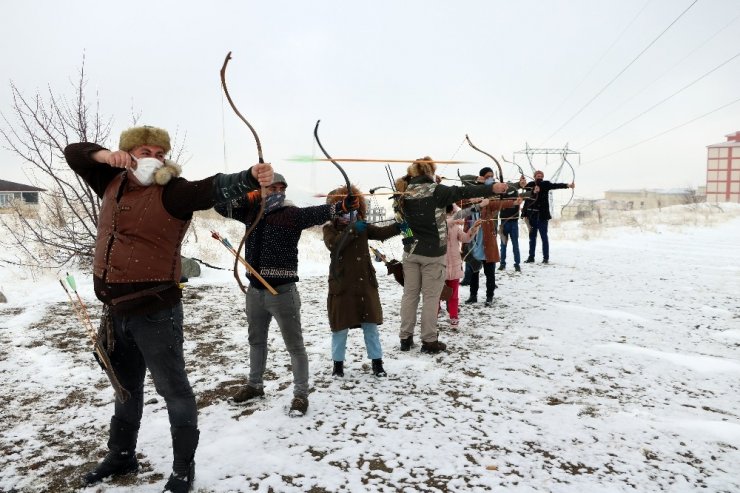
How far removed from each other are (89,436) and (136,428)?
86 centimetres

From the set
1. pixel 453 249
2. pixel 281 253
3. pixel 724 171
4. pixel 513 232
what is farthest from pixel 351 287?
pixel 724 171

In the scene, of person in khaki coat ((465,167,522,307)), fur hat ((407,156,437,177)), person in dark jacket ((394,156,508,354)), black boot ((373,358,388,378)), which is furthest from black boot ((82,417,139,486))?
person in khaki coat ((465,167,522,307))

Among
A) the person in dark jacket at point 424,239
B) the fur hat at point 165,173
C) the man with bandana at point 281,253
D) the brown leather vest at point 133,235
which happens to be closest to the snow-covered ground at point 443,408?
the person in dark jacket at point 424,239

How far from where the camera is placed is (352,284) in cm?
429

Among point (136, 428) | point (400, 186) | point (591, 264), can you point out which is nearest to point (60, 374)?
point (136, 428)

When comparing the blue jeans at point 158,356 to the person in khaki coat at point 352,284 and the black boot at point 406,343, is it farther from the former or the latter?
the black boot at point 406,343

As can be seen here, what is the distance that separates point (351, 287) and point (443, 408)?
4.39 feet

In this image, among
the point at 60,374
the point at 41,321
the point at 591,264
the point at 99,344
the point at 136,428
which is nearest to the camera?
the point at 99,344

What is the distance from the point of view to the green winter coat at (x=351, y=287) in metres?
4.26

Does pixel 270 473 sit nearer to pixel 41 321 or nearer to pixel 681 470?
pixel 681 470

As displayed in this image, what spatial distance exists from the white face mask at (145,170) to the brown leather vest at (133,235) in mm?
52

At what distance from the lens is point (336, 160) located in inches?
156

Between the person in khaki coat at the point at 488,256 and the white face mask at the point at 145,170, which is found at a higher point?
the white face mask at the point at 145,170

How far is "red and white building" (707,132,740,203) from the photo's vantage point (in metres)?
77.8
